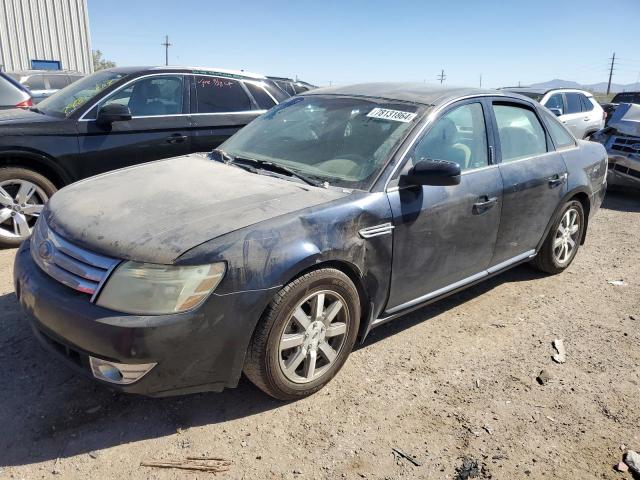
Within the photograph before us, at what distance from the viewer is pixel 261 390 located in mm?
2807

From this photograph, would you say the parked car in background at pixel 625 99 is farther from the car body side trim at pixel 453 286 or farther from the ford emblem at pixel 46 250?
the ford emblem at pixel 46 250

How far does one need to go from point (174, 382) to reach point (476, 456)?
1.49 metres

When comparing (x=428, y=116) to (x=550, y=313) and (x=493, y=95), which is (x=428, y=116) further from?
(x=550, y=313)

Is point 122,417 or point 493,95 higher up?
point 493,95

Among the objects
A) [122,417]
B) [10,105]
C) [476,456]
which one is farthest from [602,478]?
[10,105]

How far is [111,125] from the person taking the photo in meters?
5.12

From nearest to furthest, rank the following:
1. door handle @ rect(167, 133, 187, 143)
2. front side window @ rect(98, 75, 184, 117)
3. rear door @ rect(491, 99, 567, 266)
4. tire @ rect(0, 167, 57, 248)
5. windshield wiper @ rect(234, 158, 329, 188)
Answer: windshield wiper @ rect(234, 158, 329, 188) → rear door @ rect(491, 99, 567, 266) → tire @ rect(0, 167, 57, 248) → front side window @ rect(98, 75, 184, 117) → door handle @ rect(167, 133, 187, 143)

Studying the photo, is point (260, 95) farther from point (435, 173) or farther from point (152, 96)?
point (435, 173)

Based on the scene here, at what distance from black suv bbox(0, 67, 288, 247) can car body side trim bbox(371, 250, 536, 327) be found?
3344 millimetres

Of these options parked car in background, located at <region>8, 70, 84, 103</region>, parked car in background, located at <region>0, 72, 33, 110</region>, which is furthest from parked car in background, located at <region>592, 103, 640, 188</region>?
parked car in background, located at <region>8, 70, 84, 103</region>

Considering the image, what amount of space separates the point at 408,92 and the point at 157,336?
243cm

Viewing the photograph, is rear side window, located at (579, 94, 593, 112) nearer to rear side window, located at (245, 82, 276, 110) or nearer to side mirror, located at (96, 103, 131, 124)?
rear side window, located at (245, 82, 276, 110)

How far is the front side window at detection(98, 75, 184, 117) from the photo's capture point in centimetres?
532

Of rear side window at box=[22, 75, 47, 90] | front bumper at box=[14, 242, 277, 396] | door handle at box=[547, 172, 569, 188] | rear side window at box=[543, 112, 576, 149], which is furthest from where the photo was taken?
rear side window at box=[22, 75, 47, 90]
